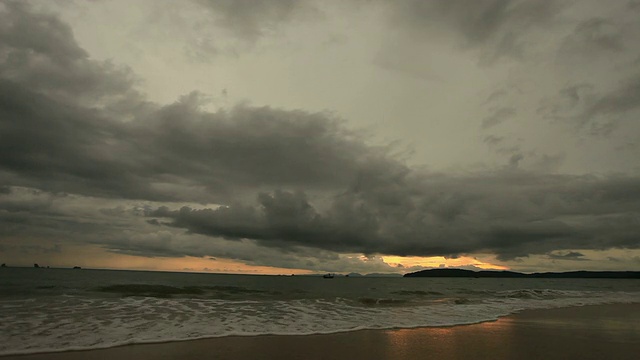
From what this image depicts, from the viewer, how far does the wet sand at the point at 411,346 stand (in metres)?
11.8

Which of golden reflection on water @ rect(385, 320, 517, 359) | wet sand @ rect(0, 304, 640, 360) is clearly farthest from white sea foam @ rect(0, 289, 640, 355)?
golden reflection on water @ rect(385, 320, 517, 359)

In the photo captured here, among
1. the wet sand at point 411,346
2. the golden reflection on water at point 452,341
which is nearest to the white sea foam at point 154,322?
the wet sand at point 411,346

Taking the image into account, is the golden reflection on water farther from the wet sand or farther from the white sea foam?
the white sea foam

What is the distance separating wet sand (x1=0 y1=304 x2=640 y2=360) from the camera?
38.6 feet

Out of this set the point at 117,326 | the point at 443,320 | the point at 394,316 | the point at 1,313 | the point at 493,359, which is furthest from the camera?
the point at 394,316

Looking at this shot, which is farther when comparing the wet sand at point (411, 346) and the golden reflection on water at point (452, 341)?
the golden reflection on water at point (452, 341)

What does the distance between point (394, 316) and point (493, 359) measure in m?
11.4

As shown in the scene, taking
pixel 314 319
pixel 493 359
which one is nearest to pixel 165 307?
pixel 314 319

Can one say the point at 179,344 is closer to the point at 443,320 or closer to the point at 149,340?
the point at 149,340

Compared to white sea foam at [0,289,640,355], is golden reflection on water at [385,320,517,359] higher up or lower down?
higher up

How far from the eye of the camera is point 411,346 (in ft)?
44.3

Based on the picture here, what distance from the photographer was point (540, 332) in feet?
56.3

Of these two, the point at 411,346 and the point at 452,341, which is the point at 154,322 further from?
the point at 452,341

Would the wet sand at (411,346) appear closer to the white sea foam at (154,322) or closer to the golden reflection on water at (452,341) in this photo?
the golden reflection on water at (452,341)
